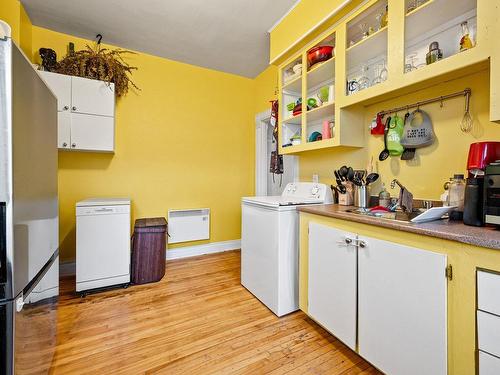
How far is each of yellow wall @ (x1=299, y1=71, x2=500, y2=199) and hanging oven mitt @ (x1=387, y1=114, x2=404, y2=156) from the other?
2.3 inches

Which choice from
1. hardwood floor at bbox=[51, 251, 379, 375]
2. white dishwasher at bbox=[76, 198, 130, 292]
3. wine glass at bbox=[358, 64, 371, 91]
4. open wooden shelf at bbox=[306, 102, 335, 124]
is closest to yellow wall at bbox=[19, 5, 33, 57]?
white dishwasher at bbox=[76, 198, 130, 292]

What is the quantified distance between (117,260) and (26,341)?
4.66 ft

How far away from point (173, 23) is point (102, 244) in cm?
234

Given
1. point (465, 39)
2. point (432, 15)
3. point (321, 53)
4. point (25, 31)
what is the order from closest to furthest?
1. point (465, 39)
2. point (432, 15)
3. point (321, 53)
4. point (25, 31)

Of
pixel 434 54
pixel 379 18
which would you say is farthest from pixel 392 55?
pixel 379 18

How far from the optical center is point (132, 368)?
134 centimetres

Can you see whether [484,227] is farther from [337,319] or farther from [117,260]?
[117,260]

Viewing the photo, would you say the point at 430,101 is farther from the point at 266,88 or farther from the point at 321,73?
the point at 266,88

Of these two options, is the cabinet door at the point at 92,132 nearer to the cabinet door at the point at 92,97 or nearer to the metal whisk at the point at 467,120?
the cabinet door at the point at 92,97

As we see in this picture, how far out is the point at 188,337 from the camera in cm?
161

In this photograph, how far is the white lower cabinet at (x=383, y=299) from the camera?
3.25 ft

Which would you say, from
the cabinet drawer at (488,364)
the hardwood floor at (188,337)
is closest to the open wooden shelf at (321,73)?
the cabinet drawer at (488,364)

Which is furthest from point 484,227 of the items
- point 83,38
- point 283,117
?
point 83,38

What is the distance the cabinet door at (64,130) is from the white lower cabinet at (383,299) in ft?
8.37
